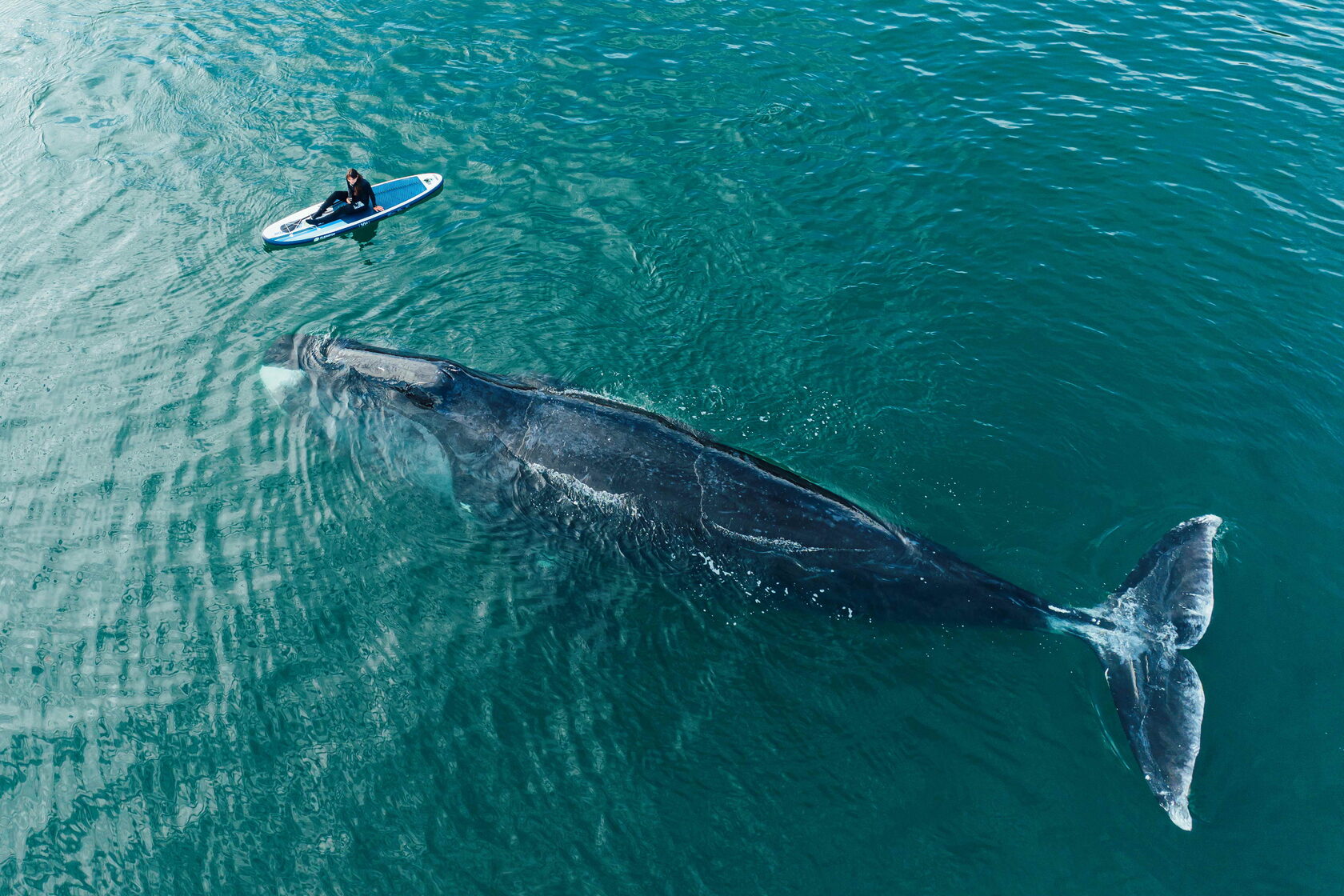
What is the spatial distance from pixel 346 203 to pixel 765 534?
1659 centimetres

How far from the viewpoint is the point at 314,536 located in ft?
52.7

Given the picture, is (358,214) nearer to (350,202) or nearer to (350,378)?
(350,202)

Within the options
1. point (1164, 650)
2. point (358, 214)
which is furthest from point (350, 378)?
point (1164, 650)

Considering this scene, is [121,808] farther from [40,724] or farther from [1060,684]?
[1060,684]

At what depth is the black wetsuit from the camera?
23.1 metres

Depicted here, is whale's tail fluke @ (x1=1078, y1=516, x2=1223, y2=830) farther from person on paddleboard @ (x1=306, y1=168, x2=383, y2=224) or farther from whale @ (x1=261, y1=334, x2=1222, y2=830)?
person on paddleboard @ (x1=306, y1=168, x2=383, y2=224)

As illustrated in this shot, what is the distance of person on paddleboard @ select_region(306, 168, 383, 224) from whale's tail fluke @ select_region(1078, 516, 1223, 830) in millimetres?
→ 20958

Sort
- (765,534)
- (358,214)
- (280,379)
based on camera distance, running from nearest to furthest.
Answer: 1. (765,534)
2. (280,379)
3. (358,214)

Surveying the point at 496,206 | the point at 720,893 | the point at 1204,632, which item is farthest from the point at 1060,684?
the point at 496,206

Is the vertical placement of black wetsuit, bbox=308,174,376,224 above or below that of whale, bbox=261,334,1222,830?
above

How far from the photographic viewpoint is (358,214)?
23547 mm

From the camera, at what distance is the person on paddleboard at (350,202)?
2306cm

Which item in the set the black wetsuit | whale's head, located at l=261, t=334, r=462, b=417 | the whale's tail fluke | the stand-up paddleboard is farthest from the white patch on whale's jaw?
the whale's tail fluke

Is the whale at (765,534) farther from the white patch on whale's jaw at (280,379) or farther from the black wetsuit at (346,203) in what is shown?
the black wetsuit at (346,203)
